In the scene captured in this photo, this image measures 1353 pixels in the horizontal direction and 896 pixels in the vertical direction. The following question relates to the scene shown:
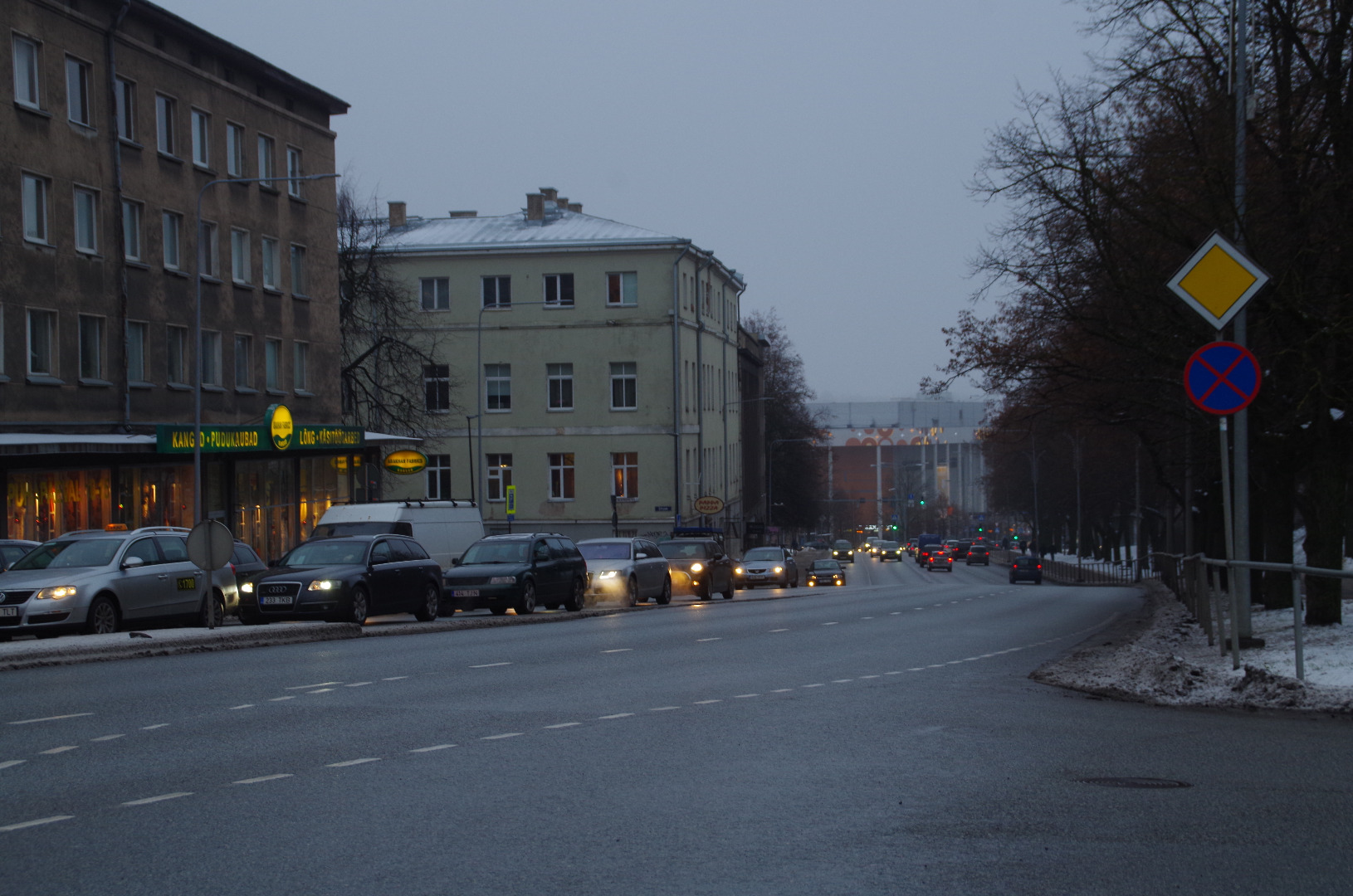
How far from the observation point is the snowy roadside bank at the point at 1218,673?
12086mm

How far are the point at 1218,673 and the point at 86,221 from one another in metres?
31.3

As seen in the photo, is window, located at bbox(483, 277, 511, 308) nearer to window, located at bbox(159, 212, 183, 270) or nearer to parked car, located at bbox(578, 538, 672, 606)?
window, located at bbox(159, 212, 183, 270)

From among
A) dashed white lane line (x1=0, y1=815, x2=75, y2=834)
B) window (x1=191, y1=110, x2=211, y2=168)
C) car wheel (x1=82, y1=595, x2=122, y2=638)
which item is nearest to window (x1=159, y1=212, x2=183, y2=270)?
window (x1=191, y1=110, x2=211, y2=168)

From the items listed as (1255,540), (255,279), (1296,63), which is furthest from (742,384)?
(1296,63)

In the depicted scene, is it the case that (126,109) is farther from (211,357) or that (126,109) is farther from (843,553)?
(843,553)

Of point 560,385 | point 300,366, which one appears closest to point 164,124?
point 300,366

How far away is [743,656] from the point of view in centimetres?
1780

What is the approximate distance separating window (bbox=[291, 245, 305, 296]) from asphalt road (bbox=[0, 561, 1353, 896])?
32733 millimetres

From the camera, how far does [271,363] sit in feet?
151

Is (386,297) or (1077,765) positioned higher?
(386,297)

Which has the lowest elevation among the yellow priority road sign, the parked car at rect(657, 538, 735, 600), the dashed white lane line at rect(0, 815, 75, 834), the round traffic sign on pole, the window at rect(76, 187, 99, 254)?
the parked car at rect(657, 538, 735, 600)

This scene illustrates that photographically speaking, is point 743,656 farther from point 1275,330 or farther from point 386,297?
point 386,297

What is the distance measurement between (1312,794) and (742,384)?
298ft

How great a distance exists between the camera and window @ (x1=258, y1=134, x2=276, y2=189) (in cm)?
4522
